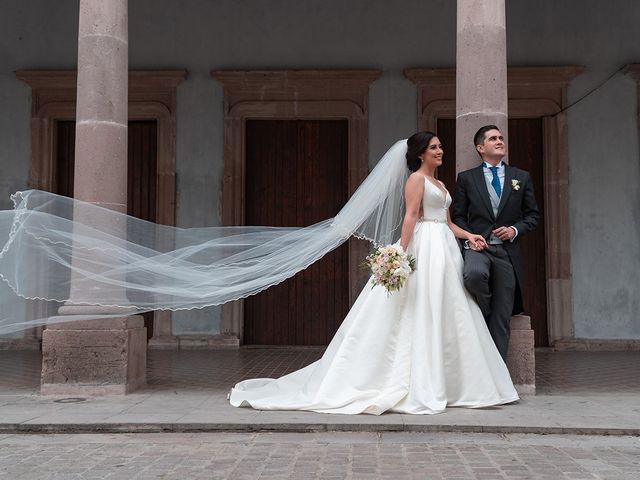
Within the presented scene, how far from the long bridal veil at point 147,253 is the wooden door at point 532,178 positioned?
5.46m

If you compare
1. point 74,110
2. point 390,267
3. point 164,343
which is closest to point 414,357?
point 390,267

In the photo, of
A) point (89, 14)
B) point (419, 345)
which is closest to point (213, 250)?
point (419, 345)

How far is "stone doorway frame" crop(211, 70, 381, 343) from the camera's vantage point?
470 inches

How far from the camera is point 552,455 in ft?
15.7

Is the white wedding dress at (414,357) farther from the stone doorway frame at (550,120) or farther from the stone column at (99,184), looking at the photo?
the stone doorway frame at (550,120)

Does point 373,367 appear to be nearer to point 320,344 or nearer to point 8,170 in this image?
point 320,344

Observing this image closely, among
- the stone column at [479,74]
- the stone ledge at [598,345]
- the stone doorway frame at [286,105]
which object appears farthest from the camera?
the stone doorway frame at [286,105]

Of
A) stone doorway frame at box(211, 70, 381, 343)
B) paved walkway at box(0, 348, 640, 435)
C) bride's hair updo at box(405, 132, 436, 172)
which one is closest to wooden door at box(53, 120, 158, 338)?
stone doorway frame at box(211, 70, 381, 343)

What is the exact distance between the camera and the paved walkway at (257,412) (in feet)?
18.2

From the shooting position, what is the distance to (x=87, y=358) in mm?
6910

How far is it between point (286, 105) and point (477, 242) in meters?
6.14

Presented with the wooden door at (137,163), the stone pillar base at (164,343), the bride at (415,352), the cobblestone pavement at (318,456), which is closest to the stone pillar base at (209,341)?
the stone pillar base at (164,343)

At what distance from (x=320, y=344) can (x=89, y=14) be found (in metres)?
6.54

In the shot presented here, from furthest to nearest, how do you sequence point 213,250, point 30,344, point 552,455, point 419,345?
point 30,344
point 213,250
point 419,345
point 552,455
